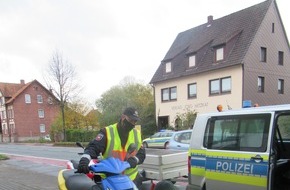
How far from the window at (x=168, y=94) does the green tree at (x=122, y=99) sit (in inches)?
209

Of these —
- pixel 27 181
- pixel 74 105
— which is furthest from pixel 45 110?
pixel 27 181

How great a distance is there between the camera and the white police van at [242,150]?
14.8ft

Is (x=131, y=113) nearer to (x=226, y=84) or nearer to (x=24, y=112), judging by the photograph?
(x=226, y=84)

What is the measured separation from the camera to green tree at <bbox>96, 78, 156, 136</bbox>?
46.0 metres

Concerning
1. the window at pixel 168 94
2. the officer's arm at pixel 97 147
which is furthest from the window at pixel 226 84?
the officer's arm at pixel 97 147

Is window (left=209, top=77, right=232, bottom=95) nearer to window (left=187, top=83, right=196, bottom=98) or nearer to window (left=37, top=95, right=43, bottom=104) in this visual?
window (left=187, top=83, right=196, bottom=98)

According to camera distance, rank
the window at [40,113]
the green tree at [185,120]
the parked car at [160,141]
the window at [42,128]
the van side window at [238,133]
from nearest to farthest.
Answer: the van side window at [238,133] < the parked car at [160,141] < the green tree at [185,120] < the window at [42,128] < the window at [40,113]

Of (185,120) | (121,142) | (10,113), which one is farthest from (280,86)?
(10,113)

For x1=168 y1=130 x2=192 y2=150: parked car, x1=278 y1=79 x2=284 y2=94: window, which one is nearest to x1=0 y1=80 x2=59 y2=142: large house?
x1=278 y1=79 x2=284 y2=94: window

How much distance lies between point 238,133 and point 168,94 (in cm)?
2916

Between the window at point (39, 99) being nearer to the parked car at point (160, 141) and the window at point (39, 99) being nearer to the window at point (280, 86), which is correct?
the window at point (280, 86)

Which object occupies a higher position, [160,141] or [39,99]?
[39,99]

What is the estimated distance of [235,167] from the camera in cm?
479

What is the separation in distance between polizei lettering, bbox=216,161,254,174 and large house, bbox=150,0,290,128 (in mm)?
21887
